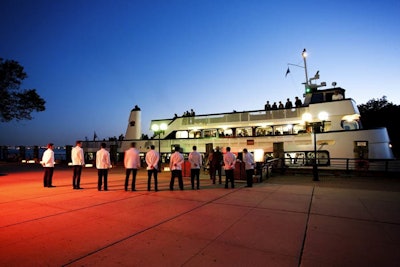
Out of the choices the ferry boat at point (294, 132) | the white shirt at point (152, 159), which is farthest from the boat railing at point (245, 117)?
the white shirt at point (152, 159)

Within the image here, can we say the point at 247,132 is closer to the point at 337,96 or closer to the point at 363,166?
the point at 337,96

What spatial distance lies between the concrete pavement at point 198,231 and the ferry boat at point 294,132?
25.8 feet

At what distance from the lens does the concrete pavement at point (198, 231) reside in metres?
3.50

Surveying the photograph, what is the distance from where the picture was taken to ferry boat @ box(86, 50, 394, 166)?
53.4ft

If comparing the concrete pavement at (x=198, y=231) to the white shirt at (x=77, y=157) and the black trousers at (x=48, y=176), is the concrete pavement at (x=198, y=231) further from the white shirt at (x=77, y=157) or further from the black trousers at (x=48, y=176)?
the black trousers at (x=48, y=176)

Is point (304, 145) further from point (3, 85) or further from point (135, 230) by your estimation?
point (3, 85)

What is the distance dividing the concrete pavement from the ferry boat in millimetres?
7878

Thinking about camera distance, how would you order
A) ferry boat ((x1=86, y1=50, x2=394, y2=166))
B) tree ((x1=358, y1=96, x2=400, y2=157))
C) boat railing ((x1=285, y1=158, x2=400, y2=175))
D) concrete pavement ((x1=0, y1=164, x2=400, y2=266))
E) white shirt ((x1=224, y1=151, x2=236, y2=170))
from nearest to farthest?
concrete pavement ((x1=0, y1=164, x2=400, y2=266)) < white shirt ((x1=224, y1=151, x2=236, y2=170)) < boat railing ((x1=285, y1=158, x2=400, y2=175)) < ferry boat ((x1=86, y1=50, x2=394, y2=166)) < tree ((x1=358, y1=96, x2=400, y2=157))

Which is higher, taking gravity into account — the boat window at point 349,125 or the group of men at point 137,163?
the boat window at point 349,125

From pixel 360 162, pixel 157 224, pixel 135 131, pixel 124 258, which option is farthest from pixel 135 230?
pixel 135 131

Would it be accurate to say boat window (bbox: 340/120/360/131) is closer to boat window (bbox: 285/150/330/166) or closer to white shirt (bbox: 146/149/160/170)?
boat window (bbox: 285/150/330/166)

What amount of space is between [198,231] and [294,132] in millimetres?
17973

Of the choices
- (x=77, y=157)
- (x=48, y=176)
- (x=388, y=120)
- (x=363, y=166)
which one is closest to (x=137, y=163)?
(x=77, y=157)

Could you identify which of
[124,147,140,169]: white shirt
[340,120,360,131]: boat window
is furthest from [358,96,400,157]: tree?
[124,147,140,169]: white shirt
